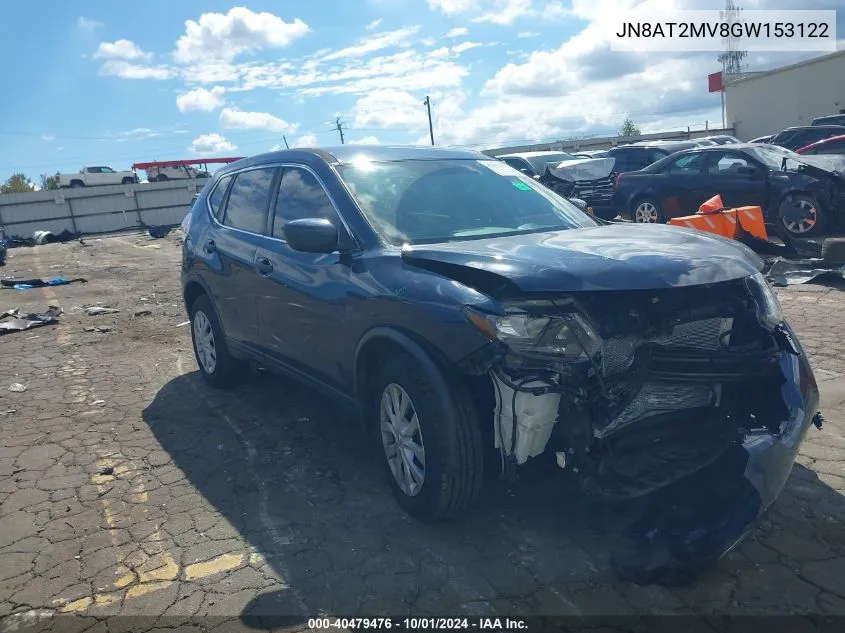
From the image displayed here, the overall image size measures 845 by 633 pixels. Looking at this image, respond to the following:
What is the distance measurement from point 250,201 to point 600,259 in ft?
9.59

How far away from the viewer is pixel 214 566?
320 cm

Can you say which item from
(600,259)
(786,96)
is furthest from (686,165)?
(786,96)

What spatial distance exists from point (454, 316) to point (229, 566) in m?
1.54

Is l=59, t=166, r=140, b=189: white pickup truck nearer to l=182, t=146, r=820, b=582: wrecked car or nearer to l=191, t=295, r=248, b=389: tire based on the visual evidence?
l=191, t=295, r=248, b=389: tire

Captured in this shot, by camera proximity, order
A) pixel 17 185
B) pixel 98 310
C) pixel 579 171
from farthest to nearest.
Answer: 1. pixel 17 185
2. pixel 98 310
3. pixel 579 171

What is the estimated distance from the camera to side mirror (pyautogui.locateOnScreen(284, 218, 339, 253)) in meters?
3.69

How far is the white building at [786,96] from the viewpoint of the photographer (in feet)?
132

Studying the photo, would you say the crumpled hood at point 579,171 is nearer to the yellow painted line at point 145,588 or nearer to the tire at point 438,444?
the tire at point 438,444

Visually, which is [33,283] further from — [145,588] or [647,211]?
[145,588]

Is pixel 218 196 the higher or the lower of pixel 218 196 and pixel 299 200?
the higher

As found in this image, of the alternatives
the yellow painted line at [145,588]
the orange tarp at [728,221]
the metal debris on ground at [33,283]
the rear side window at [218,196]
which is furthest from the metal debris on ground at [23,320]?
the orange tarp at [728,221]

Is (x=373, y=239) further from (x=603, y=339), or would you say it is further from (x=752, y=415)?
(x=752, y=415)

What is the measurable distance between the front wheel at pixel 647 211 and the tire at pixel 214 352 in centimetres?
899

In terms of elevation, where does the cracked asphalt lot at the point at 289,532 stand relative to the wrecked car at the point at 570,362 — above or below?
below
